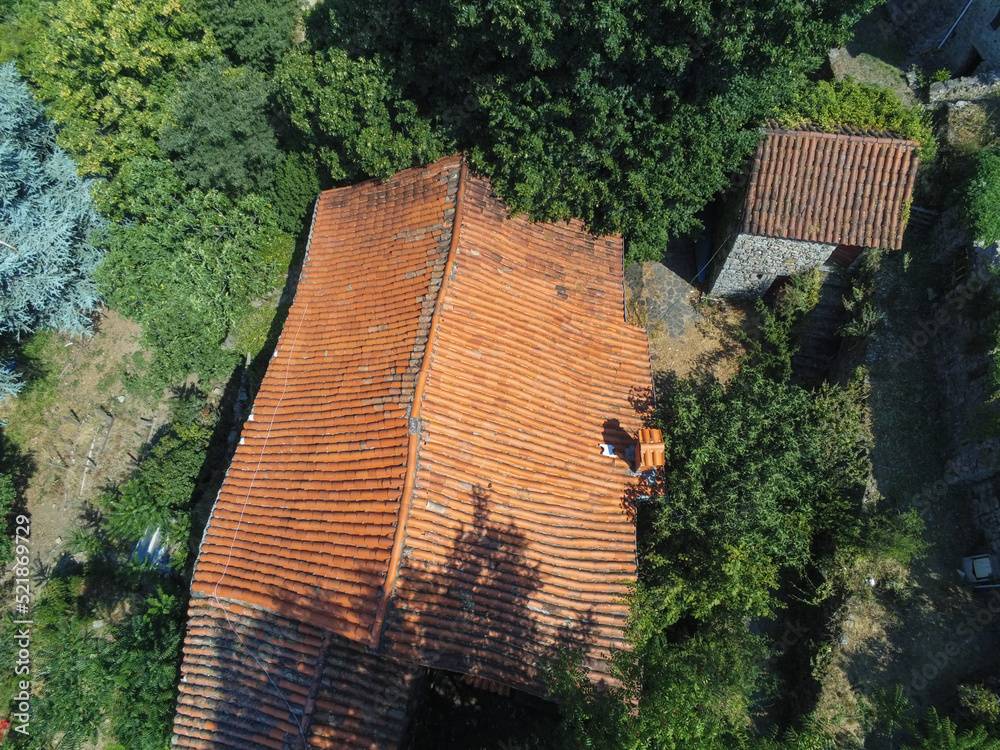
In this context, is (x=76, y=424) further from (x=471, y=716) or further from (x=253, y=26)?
(x=471, y=716)

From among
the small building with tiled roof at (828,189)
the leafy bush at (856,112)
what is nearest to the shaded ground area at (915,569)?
the small building with tiled roof at (828,189)

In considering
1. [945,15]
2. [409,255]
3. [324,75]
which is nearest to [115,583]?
[409,255]

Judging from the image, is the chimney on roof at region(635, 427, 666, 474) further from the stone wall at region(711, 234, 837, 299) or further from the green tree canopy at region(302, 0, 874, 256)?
the stone wall at region(711, 234, 837, 299)

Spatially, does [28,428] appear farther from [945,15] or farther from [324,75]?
[945,15]

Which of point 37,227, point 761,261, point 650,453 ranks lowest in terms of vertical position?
point 650,453

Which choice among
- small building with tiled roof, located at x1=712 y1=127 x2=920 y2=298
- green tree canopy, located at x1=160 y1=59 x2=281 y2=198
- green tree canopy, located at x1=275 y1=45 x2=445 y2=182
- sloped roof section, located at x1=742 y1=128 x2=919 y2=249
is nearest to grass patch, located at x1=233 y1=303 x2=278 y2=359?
green tree canopy, located at x1=160 y1=59 x2=281 y2=198
